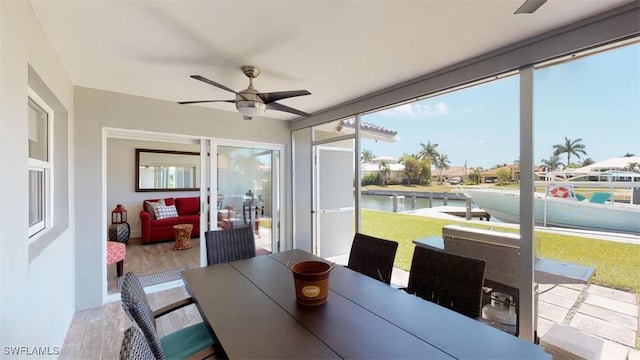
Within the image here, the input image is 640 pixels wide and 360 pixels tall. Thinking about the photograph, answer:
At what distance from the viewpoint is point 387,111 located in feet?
11.1

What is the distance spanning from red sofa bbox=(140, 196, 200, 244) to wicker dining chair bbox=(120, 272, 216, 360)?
468cm

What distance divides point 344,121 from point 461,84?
1.87m

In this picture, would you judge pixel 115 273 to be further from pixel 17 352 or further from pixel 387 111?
pixel 387 111

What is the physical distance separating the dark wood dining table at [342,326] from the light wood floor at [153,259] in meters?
2.89

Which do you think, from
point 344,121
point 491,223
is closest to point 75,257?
point 344,121

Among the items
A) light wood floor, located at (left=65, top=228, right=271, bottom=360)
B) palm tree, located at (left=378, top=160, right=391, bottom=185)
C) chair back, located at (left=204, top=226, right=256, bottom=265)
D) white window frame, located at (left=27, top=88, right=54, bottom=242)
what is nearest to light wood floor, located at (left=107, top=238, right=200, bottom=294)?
light wood floor, located at (left=65, top=228, right=271, bottom=360)

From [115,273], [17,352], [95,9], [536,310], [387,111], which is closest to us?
[17,352]

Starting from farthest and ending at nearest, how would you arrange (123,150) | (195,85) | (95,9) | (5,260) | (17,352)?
(123,150), (195,85), (95,9), (17,352), (5,260)

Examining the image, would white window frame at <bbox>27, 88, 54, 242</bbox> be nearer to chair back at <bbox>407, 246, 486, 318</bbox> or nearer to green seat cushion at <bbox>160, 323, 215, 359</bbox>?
green seat cushion at <bbox>160, 323, 215, 359</bbox>

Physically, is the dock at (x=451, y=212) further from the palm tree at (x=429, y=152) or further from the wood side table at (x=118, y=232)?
the wood side table at (x=118, y=232)

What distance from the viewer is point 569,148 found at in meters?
2.04

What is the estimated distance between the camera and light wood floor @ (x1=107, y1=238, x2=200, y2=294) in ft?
13.6

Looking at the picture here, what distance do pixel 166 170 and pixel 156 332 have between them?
6163 millimetres

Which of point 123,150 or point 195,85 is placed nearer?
point 195,85
